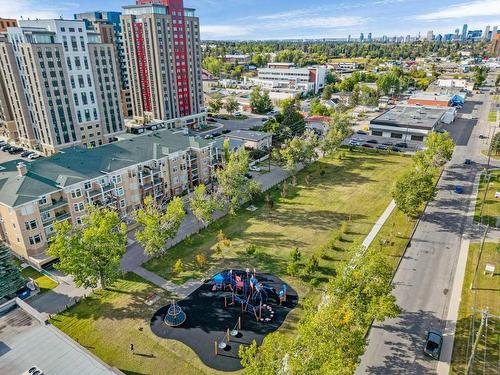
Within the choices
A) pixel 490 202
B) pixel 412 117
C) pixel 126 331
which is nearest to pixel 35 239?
pixel 126 331

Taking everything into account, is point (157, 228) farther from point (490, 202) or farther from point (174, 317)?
point (490, 202)

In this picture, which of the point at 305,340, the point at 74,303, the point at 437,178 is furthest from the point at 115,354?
the point at 437,178

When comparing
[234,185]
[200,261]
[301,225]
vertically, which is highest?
[234,185]

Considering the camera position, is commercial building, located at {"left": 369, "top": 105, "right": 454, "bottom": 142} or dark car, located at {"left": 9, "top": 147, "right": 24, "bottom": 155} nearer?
dark car, located at {"left": 9, "top": 147, "right": 24, "bottom": 155}

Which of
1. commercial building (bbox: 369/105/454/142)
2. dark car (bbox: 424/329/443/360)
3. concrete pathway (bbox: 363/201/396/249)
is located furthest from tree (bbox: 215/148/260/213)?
commercial building (bbox: 369/105/454/142)

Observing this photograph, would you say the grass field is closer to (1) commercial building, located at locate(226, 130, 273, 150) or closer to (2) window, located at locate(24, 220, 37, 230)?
(2) window, located at locate(24, 220, 37, 230)

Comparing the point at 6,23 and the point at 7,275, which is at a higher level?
the point at 6,23
